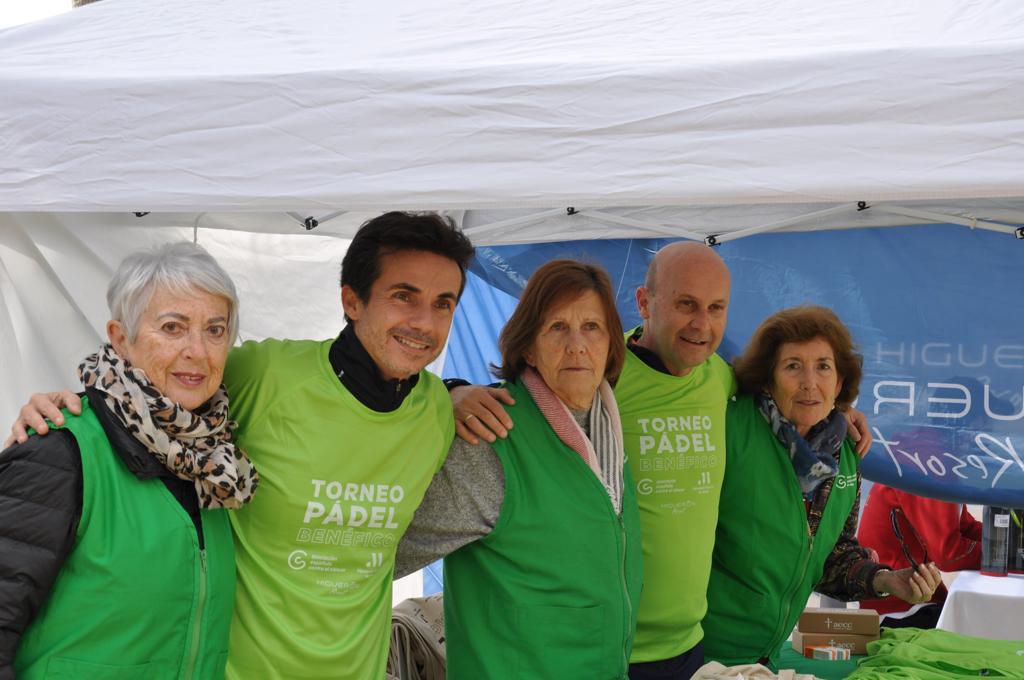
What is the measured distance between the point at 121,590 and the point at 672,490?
1.36 meters

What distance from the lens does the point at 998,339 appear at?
11.7 feet

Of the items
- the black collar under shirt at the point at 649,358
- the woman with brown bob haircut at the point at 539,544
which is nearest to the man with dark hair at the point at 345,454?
the woman with brown bob haircut at the point at 539,544

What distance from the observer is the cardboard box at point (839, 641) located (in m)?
2.81

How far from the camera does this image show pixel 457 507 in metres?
2.07

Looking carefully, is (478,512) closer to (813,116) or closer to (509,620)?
(509,620)

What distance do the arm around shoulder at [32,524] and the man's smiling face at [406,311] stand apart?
0.62m

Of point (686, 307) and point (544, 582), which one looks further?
point (686, 307)

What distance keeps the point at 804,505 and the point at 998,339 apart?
1.33m

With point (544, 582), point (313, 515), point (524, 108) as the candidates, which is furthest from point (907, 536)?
point (524, 108)

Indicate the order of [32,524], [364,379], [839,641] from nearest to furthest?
[32,524]
[364,379]
[839,641]

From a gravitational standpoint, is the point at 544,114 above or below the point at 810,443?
above

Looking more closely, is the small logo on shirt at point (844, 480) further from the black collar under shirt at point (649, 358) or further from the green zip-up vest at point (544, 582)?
the green zip-up vest at point (544, 582)

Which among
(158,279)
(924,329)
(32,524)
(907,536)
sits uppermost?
(924,329)

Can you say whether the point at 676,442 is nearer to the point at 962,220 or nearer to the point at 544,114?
the point at 544,114
